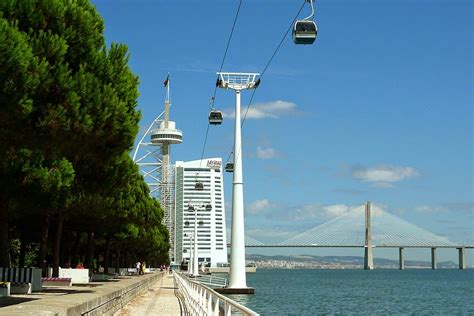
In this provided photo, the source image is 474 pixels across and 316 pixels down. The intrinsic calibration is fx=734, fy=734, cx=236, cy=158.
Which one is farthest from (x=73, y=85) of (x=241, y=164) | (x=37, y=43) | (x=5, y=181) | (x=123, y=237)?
(x=123, y=237)

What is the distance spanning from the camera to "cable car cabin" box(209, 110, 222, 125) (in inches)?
1633

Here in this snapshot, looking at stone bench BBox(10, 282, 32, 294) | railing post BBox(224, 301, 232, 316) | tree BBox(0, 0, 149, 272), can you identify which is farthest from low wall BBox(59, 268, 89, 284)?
railing post BBox(224, 301, 232, 316)

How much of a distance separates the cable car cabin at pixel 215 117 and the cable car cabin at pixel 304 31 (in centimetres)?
2267

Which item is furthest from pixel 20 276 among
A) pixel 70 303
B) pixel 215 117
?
pixel 215 117

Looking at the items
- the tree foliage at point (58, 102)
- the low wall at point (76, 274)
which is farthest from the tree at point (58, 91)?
the low wall at point (76, 274)

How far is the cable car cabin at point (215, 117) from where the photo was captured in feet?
136

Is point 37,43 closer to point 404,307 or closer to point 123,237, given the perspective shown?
point 123,237

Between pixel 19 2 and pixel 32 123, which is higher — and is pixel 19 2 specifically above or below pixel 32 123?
above

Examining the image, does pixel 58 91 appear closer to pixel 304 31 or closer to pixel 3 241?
pixel 304 31

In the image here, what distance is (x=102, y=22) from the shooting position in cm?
2381

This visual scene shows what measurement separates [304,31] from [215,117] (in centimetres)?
2316

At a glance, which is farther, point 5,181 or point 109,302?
point 5,181

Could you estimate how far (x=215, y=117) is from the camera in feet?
137

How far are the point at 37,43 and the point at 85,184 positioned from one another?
10574 millimetres
